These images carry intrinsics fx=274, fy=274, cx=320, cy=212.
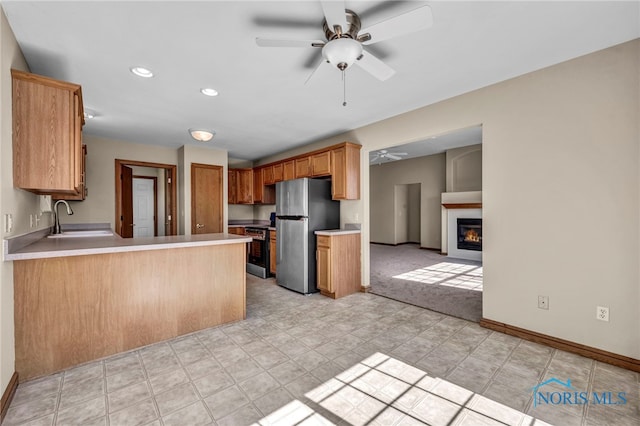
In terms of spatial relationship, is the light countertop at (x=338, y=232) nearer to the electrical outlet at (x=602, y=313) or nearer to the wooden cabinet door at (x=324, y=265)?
the wooden cabinet door at (x=324, y=265)

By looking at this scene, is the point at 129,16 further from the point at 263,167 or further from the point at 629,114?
the point at 263,167

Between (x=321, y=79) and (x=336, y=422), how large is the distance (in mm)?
2706

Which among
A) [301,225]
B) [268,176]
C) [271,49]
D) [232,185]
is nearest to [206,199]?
[232,185]


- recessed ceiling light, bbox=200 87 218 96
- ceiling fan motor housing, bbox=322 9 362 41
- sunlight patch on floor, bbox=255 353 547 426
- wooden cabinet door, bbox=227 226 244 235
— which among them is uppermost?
recessed ceiling light, bbox=200 87 218 96

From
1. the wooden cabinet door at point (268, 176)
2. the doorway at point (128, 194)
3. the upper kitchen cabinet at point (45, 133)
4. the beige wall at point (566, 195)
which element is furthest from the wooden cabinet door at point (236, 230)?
the beige wall at point (566, 195)

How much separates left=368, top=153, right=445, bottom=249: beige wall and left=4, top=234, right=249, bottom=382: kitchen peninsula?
6.60m

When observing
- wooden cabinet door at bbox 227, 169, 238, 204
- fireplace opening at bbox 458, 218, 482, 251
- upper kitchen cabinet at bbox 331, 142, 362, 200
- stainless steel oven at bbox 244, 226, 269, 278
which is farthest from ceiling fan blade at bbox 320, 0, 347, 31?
fireplace opening at bbox 458, 218, 482, 251

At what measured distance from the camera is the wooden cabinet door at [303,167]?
4.62 m

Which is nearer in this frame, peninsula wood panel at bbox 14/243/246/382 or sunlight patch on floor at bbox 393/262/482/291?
peninsula wood panel at bbox 14/243/246/382

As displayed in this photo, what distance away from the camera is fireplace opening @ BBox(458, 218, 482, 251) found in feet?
22.0

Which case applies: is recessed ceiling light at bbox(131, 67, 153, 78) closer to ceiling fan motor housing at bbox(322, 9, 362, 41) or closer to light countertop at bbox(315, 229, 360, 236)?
ceiling fan motor housing at bbox(322, 9, 362, 41)

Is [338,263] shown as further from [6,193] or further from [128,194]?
[128,194]

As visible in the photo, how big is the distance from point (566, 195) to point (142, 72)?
3.90 meters

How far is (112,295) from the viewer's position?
7.59 feet
